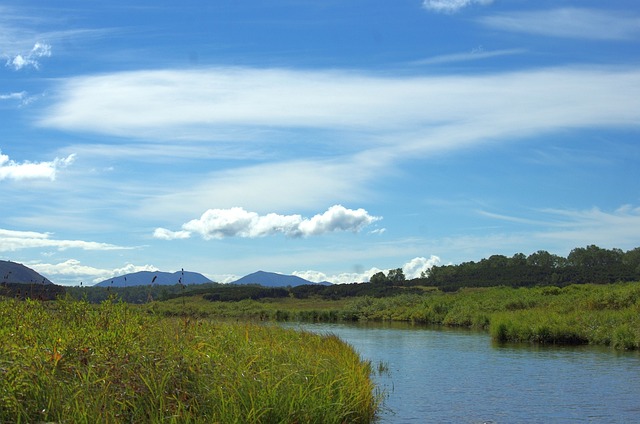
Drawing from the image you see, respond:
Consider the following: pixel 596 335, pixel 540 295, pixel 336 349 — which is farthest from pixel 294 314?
pixel 336 349

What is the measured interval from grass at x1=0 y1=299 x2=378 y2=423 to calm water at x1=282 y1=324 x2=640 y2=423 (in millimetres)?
3990

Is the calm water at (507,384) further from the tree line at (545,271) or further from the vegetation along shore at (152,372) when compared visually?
the tree line at (545,271)

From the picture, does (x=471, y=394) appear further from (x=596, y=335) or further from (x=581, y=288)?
(x=581, y=288)

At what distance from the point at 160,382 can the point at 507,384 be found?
16140mm

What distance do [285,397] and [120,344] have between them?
14.3 feet

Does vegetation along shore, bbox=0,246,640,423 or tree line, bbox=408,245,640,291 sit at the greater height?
tree line, bbox=408,245,640,291

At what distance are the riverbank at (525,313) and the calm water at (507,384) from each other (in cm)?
384

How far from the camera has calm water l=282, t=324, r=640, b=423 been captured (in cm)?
1980

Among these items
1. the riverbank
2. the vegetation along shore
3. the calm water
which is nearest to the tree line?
the riverbank

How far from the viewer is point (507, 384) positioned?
25.4 meters

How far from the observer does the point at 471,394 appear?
76.2 ft

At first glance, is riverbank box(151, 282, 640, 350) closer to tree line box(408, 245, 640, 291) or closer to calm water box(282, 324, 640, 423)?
calm water box(282, 324, 640, 423)

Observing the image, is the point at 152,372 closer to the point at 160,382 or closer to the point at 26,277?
the point at 160,382

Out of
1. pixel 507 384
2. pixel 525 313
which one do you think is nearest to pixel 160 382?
pixel 507 384
